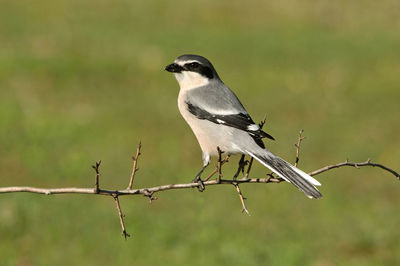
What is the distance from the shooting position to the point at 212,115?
Result: 17.2 ft

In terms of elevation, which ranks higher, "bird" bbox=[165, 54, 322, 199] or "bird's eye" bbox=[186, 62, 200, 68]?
"bird's eye" bbox=[186, 62, 200, 68]

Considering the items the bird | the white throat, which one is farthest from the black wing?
the white throat

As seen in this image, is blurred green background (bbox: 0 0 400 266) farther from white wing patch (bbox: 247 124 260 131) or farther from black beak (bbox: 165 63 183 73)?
black beak (bbox: 165 63 183 73)

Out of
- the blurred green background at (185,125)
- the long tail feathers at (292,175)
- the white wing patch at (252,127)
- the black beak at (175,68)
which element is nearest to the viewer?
the long tail feathers at (292,175)

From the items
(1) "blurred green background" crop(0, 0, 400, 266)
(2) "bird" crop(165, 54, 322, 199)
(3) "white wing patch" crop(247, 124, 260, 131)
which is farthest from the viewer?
(1) "blurred green background" crop(0, 0, 400, 266)

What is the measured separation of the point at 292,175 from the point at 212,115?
1179mm

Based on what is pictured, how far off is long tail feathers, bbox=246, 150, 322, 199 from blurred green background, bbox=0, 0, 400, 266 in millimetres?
5694

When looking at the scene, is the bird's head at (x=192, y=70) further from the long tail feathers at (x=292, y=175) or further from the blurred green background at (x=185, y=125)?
the blurred green background at (x=185, y=125)

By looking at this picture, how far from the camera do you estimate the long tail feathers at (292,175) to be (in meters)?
3.90

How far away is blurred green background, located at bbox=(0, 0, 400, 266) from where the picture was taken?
1079cm

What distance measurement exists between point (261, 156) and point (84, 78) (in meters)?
15.5

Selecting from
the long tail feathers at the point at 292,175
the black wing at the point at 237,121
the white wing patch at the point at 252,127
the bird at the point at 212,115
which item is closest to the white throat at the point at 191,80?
the bird at the point at 212,115

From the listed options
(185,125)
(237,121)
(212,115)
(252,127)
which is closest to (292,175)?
(252,127)

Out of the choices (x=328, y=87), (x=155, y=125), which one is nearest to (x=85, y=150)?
(x=155, y=125)
